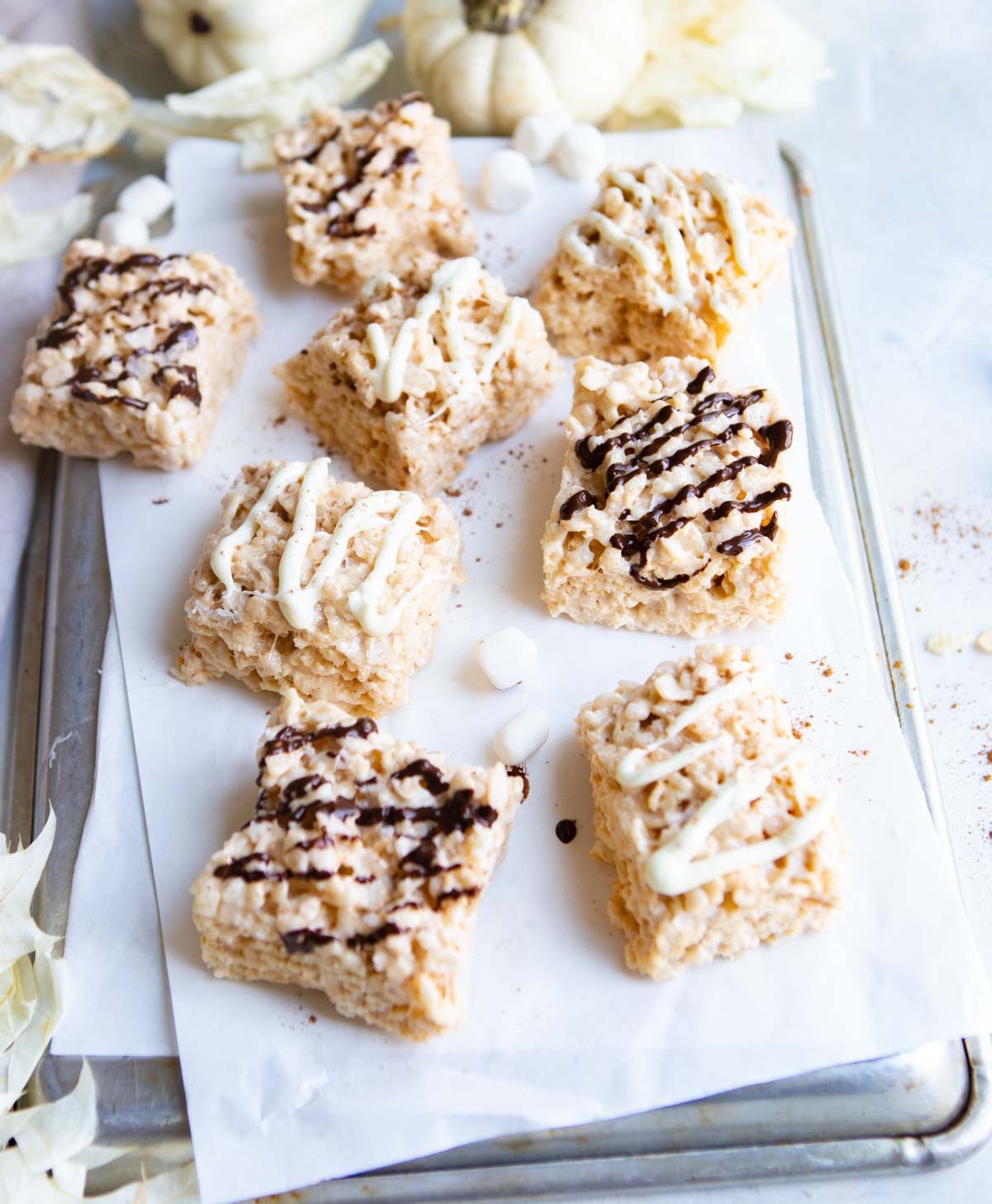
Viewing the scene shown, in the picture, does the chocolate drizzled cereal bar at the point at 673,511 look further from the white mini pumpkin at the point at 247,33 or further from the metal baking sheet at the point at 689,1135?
the white mini pumpkin at the point at 247,33

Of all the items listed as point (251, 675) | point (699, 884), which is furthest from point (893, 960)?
point (251, 675)

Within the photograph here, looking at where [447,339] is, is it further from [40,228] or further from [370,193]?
[40,228]

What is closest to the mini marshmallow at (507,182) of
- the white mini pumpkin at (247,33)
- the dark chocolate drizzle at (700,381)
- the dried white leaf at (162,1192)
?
the white mini pumpkin at (247,33)

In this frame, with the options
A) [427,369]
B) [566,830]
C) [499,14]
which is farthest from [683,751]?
[499,14]

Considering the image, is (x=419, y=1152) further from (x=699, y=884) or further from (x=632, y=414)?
(x=632, y=414)

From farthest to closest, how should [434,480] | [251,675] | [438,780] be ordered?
[434,480], [251,675], [438,780]
